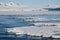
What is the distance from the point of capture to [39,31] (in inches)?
567

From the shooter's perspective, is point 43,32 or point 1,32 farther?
point 1,32

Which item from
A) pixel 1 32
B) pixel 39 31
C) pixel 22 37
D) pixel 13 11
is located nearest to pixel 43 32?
pixel 39 31

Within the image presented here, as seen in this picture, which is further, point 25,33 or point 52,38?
point 25,33

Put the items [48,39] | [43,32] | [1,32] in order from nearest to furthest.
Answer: [48,39] → [43,32] → [1,32]

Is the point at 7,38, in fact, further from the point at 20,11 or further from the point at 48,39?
the point at 20,11

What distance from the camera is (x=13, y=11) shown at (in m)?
34.5

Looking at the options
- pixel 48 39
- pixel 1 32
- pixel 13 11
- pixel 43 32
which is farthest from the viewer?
pixel 13 11

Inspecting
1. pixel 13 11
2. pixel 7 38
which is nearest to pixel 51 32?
pixel 7 38

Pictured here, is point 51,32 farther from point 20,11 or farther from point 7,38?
point 20,11

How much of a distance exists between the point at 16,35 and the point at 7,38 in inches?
26.6

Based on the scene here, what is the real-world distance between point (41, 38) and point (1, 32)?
338 cm

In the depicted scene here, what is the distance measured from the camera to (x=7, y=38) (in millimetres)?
13953

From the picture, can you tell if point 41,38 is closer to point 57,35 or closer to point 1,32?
point 57,35

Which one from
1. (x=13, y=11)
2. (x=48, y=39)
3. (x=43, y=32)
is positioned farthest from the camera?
(x=13, y=11)
